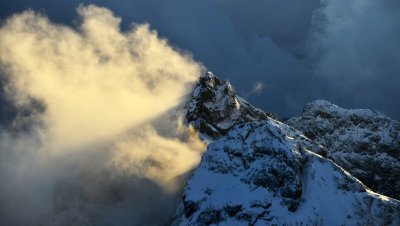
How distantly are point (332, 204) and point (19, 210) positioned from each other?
9892cm

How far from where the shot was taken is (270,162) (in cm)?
14638

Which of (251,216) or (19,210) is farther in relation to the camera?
(19,210)

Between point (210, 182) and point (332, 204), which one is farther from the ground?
point (210, 182)

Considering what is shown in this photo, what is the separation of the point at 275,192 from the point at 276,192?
261 mm

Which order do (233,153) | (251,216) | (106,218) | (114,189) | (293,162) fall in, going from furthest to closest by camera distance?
1. (114,189)
2. (106,218)
3. (233,153)
4. (293,162)
5. (251,216)

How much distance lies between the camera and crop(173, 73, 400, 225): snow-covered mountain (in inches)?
5354

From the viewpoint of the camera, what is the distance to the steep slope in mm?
136000

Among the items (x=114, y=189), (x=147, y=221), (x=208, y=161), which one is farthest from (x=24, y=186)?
(x=208, y=161)

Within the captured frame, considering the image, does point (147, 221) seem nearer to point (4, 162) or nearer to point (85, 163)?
point (85, 163)

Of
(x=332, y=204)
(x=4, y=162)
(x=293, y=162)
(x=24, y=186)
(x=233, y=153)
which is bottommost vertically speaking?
(x=332, y=204)

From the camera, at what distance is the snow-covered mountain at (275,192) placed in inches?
5354

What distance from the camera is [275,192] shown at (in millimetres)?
139500

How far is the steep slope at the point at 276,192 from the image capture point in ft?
446

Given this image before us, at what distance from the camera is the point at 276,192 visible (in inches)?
5492
